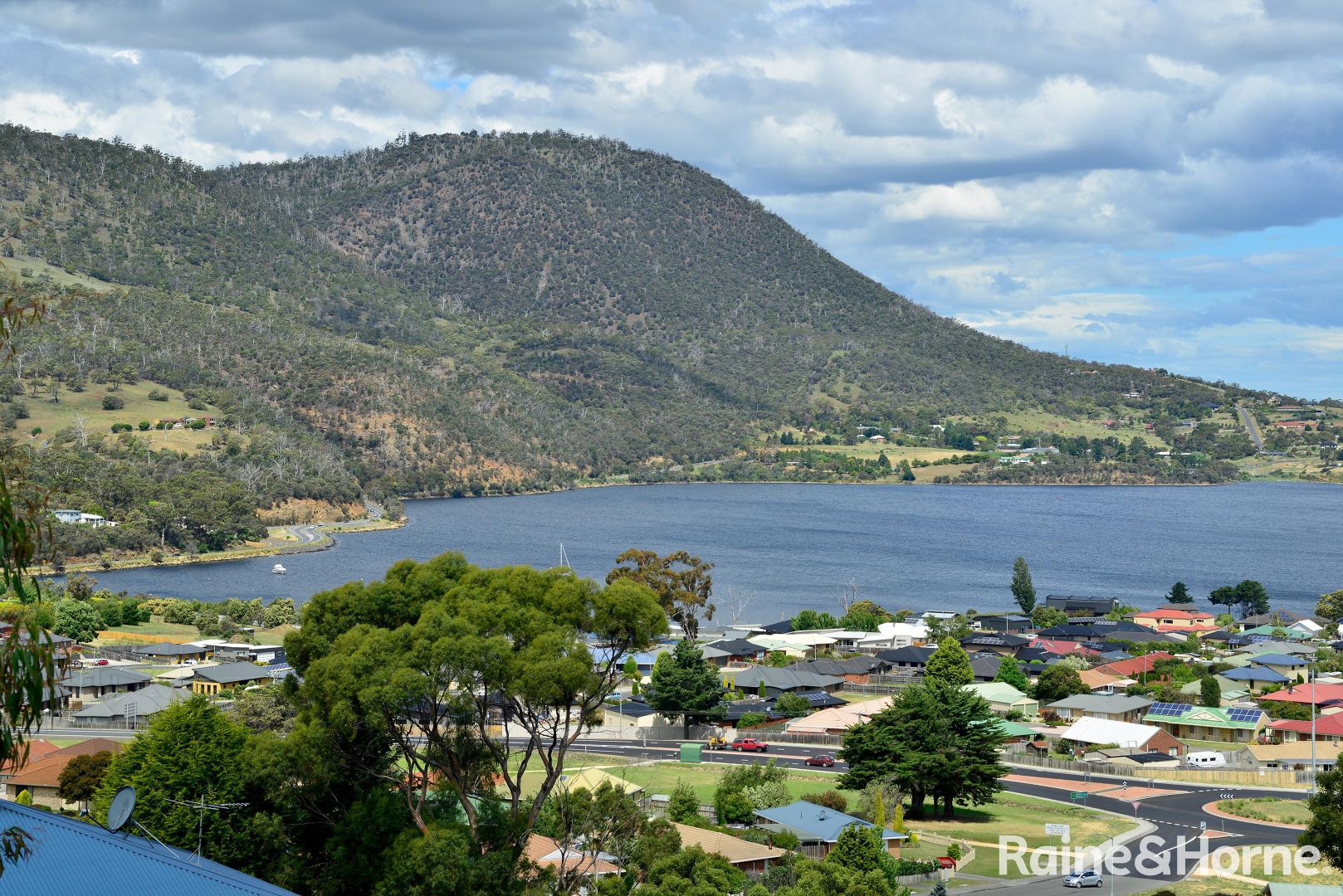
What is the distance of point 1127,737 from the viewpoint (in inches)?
1886

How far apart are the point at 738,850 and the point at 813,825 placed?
290 centimetres

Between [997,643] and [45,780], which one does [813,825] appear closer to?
[45,780]

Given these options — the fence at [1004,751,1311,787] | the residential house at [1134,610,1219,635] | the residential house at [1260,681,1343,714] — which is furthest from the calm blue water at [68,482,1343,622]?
the fence at [1004,751,1311,787]

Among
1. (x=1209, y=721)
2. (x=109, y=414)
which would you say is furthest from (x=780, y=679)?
(x=109, y=414)

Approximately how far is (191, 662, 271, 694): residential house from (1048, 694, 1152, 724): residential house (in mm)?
31384

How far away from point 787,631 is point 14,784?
49.7 m

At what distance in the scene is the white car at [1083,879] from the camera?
1172 inches

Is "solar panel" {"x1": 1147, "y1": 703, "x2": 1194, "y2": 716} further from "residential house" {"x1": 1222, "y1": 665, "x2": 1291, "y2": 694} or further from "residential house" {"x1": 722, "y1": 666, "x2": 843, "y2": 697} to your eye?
"residential house" {"x1": 722, "y1": 666, "x2": 843, "y2": 697}

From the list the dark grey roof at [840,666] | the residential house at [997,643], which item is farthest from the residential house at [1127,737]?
the residential house at [997,643]

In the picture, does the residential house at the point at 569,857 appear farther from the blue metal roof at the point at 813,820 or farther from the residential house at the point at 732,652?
the residential house at the point at 732,652

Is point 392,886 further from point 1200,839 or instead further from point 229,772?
point 1200,839

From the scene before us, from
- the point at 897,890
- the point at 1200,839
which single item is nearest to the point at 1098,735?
the point at 1200,839

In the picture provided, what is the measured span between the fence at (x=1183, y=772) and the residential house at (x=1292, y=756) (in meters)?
1.49

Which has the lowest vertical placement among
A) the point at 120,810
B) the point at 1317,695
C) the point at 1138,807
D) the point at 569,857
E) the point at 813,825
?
the point at 1138,807
